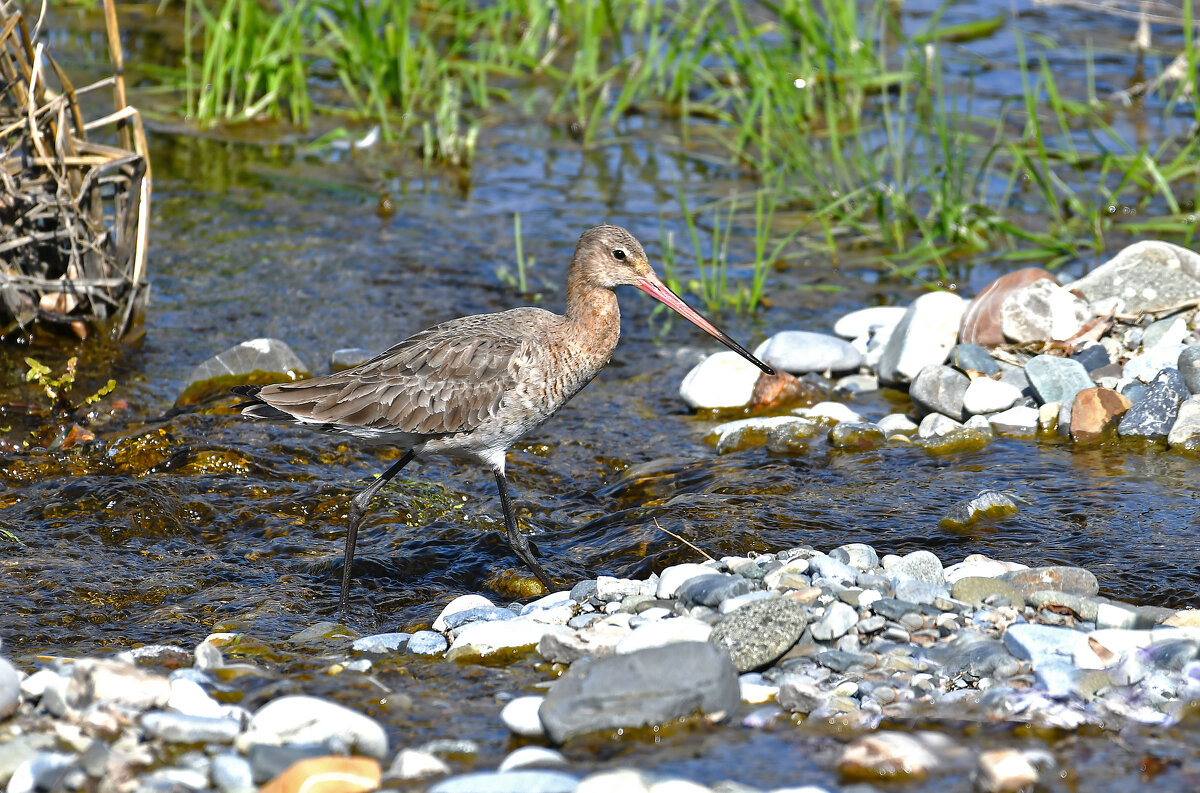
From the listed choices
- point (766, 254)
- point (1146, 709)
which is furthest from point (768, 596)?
point (766, 254)

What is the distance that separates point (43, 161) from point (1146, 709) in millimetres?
6233

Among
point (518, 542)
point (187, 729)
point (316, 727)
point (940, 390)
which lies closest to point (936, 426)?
point (940, 390)

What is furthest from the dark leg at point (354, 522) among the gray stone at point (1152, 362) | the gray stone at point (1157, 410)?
the gray stone at point (1152, 362)

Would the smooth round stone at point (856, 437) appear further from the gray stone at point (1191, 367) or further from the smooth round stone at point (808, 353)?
the gray stone at point (1191, 367)

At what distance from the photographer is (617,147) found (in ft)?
38.2

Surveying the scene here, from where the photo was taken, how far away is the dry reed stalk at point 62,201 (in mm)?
7219

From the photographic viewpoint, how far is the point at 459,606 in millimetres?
5152

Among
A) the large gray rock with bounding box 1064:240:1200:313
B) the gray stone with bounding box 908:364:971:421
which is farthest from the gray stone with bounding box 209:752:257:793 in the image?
the large gray rock with bounding box 1064:240:1200:313

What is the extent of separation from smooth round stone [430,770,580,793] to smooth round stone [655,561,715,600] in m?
1.47

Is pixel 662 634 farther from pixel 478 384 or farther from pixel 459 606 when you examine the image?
pixel 478 384

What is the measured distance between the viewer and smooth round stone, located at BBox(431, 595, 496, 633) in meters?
4.96

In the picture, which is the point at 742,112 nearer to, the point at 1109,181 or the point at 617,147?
the point at 617,147

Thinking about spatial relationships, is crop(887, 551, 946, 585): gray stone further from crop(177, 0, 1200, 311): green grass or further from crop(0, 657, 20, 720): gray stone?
crop(177, 0, 1200, 311): green grass

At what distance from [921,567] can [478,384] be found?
6.96ft
